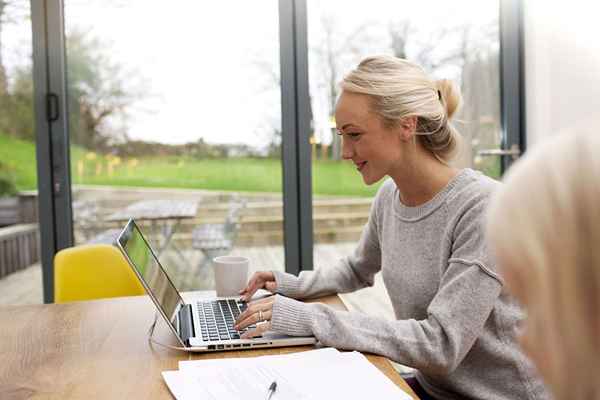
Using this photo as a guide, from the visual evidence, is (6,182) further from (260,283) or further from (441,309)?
(441,309)

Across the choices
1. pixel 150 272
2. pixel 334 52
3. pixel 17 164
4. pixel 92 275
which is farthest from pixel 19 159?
pixel 150 272

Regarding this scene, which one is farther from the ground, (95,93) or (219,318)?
(95,93)

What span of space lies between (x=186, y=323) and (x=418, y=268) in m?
0.57

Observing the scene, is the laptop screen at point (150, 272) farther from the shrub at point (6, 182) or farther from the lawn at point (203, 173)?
the shrub at point (6, 182)

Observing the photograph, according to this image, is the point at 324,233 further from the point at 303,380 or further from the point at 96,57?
the point at 303,380

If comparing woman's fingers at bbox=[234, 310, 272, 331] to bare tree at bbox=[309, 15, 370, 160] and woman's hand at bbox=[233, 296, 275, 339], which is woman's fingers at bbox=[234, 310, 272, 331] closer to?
woman's hand at bbox=[233, 296, 275, 339]

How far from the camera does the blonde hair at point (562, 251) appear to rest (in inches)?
17.3

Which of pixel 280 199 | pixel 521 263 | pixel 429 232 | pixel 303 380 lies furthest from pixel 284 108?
pixel 521 263

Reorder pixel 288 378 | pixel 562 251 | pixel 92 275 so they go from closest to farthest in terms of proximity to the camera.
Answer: pixel 562 251 < pixel 288 378 < pixel 92 275

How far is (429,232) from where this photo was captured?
1585 mm

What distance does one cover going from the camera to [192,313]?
1.63 m

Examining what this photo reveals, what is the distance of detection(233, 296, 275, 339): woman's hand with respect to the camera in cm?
136

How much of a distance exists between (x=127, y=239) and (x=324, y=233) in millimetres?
1954

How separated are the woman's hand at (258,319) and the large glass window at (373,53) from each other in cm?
191
